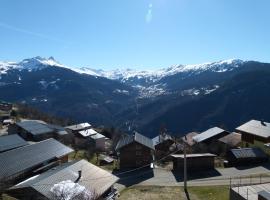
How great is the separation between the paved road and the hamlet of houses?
3038 millimetres

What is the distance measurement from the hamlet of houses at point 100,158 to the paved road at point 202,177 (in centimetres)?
304

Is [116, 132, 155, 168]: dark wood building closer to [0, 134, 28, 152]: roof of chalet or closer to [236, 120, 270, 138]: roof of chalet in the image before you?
[0, 134, 28, 152]: roof of chalet

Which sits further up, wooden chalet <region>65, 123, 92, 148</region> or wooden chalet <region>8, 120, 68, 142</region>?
wooden chalet <region>8, 120, 68, 142</region>

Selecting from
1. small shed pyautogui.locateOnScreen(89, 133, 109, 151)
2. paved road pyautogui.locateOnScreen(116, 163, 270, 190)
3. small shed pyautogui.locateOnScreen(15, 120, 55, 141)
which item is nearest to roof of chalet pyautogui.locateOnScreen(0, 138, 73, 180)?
paved road pyautogui.locateOnScreen(116, 163, 270, 190)

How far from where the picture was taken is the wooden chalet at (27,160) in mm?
47438

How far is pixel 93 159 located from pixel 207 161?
102 feet

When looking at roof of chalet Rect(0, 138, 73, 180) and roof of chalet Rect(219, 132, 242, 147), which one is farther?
roof of chalet Rect(219, 132, 242, 147)

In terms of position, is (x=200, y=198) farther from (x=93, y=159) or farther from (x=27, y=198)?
(x=93, y=159)

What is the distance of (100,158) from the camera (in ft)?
290

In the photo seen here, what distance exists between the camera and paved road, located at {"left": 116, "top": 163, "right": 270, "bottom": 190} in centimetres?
5925

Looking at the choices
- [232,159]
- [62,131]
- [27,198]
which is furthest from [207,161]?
[62,131]

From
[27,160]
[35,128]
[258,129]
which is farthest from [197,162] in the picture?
[35,128]

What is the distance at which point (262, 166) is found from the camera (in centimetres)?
6969

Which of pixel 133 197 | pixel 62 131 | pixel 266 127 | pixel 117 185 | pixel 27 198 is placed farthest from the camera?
pixel 62 131
